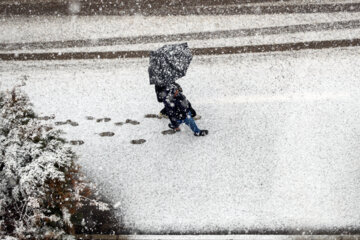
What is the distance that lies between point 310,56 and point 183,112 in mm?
3178

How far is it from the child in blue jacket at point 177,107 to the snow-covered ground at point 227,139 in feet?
1.37

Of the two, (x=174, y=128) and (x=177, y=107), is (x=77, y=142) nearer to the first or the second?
(x=174, y=128)

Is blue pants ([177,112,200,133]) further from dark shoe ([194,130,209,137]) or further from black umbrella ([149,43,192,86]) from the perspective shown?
black umbrella ([149,43,192,86])

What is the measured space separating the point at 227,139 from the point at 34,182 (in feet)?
10.6

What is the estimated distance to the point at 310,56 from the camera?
6.45 metres

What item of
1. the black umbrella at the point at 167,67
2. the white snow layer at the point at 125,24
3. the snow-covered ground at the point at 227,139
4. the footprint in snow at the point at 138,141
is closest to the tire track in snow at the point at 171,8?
the white snow layer at the point at 125,24

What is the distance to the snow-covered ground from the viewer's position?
192 inches

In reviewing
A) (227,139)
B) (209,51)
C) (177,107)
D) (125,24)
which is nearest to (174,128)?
(177,107)

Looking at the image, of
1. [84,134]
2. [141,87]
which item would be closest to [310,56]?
→ [141,87]

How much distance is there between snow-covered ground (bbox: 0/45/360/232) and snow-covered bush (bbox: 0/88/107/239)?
0.97m

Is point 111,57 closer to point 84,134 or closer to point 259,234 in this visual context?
point 84,134

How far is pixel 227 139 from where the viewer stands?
18.5 ft

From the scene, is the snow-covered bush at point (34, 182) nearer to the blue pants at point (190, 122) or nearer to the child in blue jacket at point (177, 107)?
the child in blue jacket at point (177, 107)

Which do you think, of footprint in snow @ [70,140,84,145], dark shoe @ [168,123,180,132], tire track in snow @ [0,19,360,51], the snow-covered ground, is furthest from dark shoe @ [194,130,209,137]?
tire track in snow @ [0,19,360,51]
